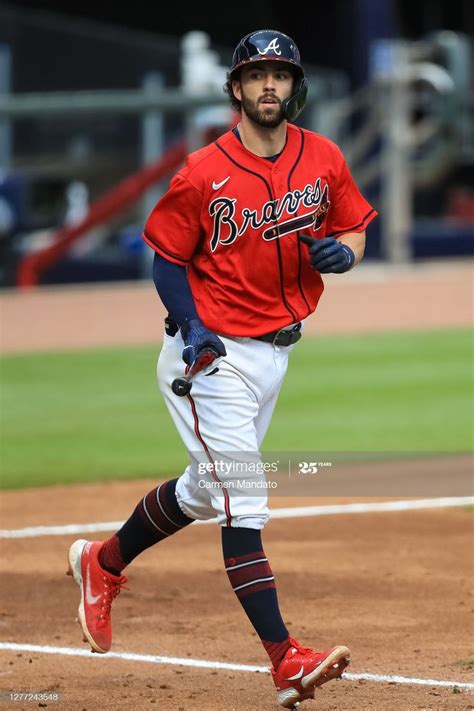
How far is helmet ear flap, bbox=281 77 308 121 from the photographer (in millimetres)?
4142

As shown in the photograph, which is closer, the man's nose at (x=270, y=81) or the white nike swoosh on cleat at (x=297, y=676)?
the white nike swoosh on cleat at (x=297, y=676)

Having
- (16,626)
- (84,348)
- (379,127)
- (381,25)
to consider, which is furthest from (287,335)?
(381,25)

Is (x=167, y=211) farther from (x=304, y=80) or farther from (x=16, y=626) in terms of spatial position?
(x=16, y=626)

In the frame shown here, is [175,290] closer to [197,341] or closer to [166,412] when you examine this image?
[197,341]

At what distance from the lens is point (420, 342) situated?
1388cm

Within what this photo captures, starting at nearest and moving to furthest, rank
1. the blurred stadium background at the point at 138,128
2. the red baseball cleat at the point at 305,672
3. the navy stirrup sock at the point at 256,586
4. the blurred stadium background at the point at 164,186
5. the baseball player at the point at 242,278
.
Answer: the red baseball cleat at the point at 305,672
the navy stirrup sock at the point at 256,586
the baseball player at the point at 242,278
the blurred stadium background at the point at 164,186
the blurred stadium background at the point at 138,128

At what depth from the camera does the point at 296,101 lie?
13.7 ft

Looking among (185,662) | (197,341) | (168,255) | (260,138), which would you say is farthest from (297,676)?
(260,138)

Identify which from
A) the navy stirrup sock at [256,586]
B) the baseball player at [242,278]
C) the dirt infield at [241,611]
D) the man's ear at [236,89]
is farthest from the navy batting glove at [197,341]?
the dirt infield at [241,611]

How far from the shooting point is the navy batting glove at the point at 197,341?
4.01 meters

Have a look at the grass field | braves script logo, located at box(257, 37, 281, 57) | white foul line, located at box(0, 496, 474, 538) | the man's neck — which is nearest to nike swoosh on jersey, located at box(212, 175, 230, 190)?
the man's neck

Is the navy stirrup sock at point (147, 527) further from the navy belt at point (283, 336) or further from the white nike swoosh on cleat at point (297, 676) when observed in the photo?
the white nike swoosh on cleat at point (297, 676)

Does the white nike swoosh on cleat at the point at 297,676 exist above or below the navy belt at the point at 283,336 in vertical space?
below

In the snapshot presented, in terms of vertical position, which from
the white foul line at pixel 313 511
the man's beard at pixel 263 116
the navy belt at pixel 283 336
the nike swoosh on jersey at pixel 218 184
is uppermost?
the man's beard at pixel 263 116
